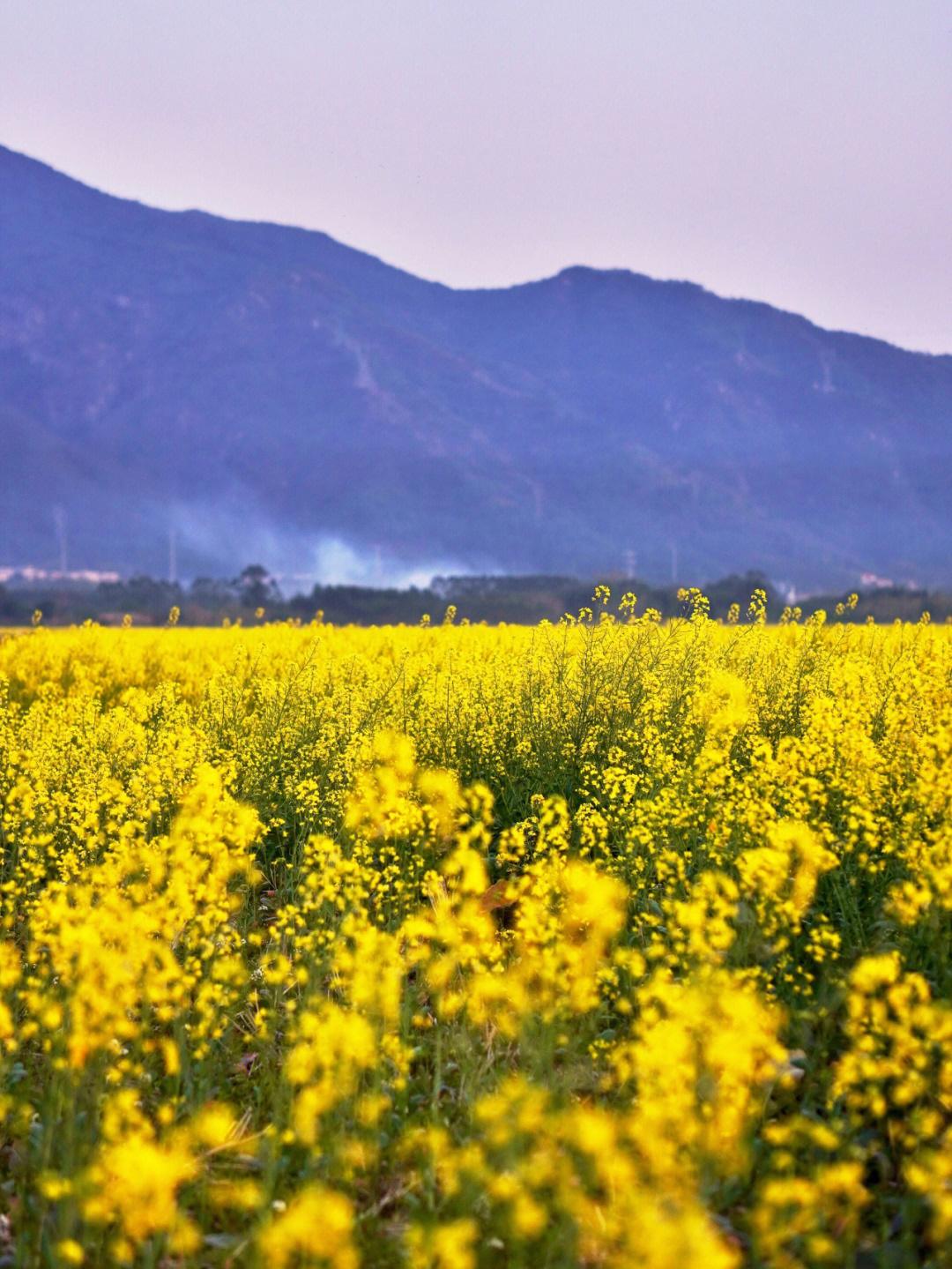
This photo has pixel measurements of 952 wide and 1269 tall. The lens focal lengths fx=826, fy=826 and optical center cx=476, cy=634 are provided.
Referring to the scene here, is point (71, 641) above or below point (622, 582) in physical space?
below

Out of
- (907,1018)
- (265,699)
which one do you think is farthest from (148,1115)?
(265,699)

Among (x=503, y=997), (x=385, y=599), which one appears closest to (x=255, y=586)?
(x=385, y=599)

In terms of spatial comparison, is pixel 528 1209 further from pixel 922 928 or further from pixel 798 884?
pixel 922 928

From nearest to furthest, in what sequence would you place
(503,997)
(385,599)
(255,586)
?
1. (503,997)
2. (385,599)
3. (255,586)

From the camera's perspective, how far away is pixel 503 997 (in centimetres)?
411

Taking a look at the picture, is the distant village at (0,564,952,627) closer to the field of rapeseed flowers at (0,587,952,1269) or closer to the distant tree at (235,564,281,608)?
the distant tree at (235,564,281,608)

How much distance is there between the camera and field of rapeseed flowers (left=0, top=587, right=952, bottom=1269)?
8.58 ft

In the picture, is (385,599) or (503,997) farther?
(385,599)

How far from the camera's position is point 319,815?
6270 millimetres

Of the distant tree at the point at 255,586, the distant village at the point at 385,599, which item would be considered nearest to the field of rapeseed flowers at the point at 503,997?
the distant village at the point at 385,599

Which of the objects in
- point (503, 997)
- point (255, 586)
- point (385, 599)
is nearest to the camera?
point (503, 997)

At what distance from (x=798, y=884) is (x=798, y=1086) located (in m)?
0.88

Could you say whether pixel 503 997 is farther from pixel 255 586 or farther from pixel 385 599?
pixel 255 586

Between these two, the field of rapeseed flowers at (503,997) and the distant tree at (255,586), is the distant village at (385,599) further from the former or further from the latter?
the field of rapeseed flowers at (503,997)
